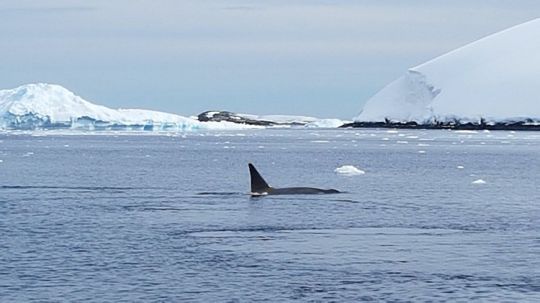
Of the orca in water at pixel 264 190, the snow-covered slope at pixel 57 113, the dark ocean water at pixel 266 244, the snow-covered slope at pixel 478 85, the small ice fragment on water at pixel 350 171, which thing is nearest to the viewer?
the dark ocean water at pixel 266 244

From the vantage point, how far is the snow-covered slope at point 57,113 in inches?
4505

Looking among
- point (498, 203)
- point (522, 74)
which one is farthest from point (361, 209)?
point (522, 74)

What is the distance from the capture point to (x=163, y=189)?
38.3 meters

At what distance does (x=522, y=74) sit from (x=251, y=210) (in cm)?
13839

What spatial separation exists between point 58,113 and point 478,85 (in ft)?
228

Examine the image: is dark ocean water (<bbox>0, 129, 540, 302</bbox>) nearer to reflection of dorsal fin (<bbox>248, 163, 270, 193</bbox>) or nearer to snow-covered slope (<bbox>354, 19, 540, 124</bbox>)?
reflection of dorsal fin (<bbox>248, 163, 270, 193</bbox>)

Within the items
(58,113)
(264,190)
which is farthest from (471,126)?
(264,190)

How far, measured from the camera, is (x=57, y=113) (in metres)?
118

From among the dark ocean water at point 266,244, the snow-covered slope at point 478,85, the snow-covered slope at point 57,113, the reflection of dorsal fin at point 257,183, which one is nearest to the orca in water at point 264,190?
the reflection of dorsal fin at point 257,183

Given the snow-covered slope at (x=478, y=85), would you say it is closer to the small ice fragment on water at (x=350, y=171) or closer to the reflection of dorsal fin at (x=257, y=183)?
the small ice fragment on water at (x=350, y=171)

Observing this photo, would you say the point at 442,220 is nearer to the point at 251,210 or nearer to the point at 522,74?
the point at 251,210

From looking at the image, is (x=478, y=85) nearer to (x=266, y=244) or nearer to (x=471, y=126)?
(x=471, y=126)

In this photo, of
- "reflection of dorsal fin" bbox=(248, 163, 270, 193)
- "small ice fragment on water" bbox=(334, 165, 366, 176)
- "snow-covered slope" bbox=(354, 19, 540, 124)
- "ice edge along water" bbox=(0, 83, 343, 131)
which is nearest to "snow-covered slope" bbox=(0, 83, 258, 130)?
"ice edge along water" bbox=(0, 83, 343, 131)

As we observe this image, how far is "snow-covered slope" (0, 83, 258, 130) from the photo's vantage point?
11444 centimetres
